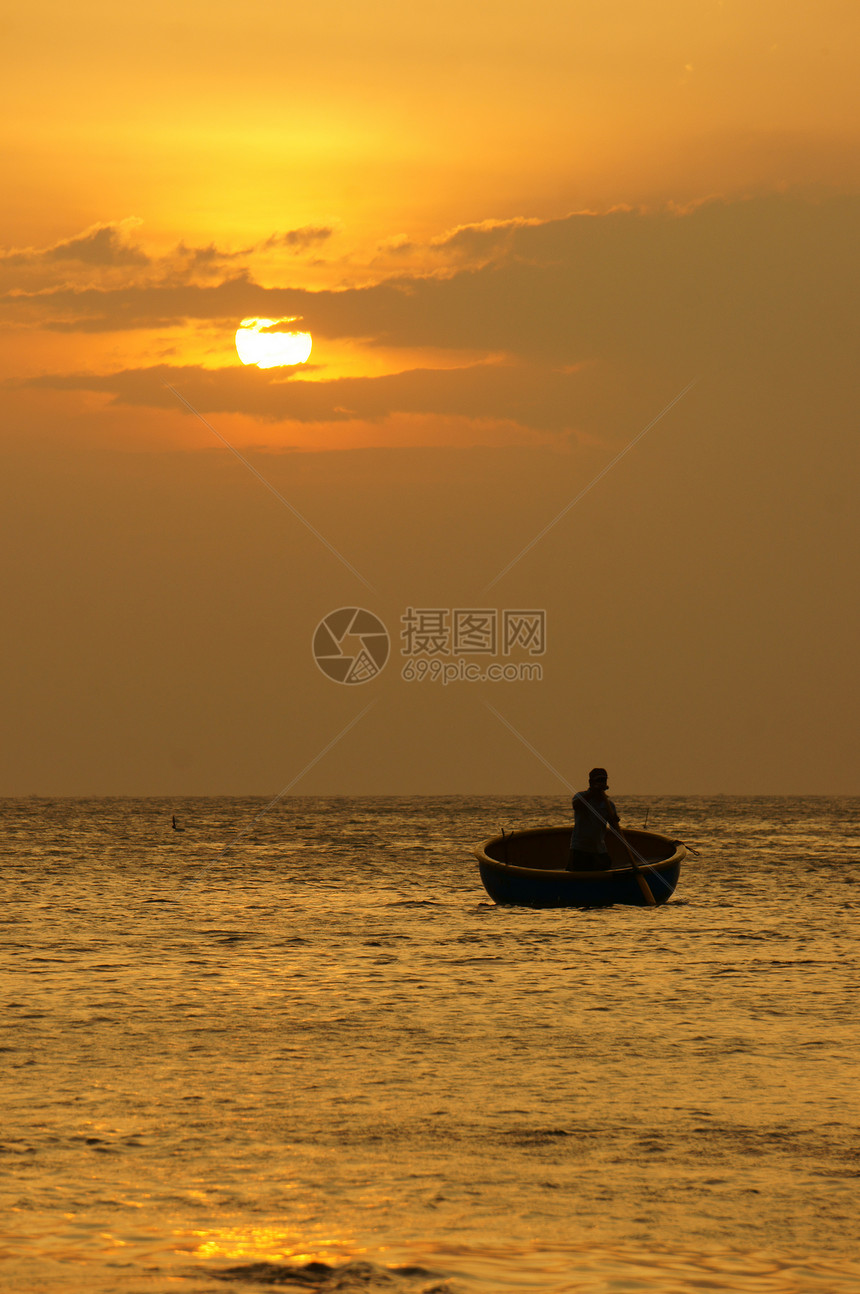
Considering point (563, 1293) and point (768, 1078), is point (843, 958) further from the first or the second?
point (563, 1293)

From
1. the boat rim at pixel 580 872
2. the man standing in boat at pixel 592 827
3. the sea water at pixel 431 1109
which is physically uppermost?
the man standing in boat at pixel 592 827

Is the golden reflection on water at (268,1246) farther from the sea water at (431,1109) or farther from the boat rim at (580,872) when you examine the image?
the boat rim at (580,872)

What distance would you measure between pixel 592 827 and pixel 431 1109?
13190 millimetres

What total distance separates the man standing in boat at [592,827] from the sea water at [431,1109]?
1176mm

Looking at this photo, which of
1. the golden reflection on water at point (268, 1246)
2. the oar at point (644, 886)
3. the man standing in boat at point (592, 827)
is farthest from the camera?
the oar at point (644, 886)

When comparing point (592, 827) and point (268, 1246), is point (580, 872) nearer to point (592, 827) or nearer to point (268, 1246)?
point (592, 827)

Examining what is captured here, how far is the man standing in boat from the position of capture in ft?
71.7

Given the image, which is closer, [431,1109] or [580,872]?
[431,1109]

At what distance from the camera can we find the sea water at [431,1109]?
6.68m

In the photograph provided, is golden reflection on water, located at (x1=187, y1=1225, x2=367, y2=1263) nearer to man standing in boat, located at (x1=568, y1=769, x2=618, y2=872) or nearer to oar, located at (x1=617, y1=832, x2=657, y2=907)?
man standing in boat, located at (x1=568, y1=769, x2=618, y2=872)

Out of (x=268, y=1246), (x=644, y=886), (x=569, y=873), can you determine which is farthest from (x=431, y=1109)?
(x=644, y=886)

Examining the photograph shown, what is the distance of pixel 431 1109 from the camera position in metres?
9.90

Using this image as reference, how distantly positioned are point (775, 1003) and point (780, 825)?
82062 millimetres

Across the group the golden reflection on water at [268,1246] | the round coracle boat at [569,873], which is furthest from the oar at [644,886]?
the golden reflection on water at [268,1246]
